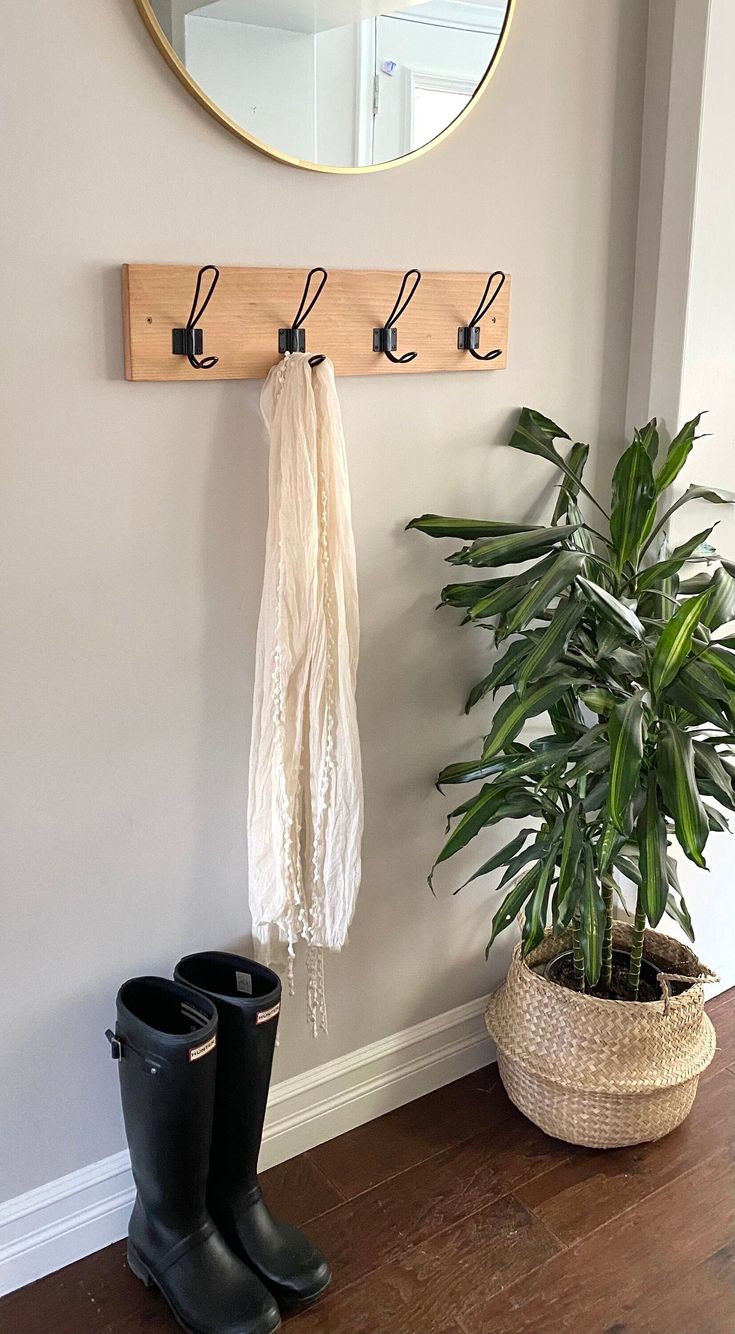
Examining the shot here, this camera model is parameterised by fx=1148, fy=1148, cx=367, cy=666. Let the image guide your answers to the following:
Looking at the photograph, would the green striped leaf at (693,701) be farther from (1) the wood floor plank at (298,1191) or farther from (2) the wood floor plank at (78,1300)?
(2) the wood floor plank at (78,1300)

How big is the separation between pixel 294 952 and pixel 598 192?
1.22 metres

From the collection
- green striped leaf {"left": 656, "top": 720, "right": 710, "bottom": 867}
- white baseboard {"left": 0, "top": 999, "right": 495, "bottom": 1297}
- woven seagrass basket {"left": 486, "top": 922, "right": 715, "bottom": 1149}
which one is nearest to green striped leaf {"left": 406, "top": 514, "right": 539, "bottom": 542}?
green striped leaf {"left": 656, "top": 720, "right": 710, "bottom": 867}

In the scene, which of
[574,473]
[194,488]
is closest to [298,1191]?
[194,488]

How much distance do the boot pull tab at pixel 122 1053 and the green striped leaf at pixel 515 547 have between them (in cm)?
75

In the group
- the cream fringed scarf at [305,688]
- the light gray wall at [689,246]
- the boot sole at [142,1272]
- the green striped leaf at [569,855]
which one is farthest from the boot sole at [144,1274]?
the light gray wall at [689,246]

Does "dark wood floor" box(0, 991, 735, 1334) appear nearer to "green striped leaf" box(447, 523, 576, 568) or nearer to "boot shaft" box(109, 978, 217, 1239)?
"boot shaft" box(109, 978, 217, 1239)

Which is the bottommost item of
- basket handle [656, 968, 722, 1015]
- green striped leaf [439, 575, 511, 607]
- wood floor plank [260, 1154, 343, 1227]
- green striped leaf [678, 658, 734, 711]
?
wood floor plank [260, 1154, 343, 1227]

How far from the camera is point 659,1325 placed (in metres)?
1.47

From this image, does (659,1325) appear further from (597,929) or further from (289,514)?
(289,514)

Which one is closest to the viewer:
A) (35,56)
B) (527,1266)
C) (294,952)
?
(35,56)

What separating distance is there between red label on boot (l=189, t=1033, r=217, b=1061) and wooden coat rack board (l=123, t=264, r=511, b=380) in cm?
79

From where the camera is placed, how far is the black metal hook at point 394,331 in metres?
1.52

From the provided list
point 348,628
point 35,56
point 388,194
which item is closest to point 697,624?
point 348,628

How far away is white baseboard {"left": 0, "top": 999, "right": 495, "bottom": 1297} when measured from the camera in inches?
59.3
